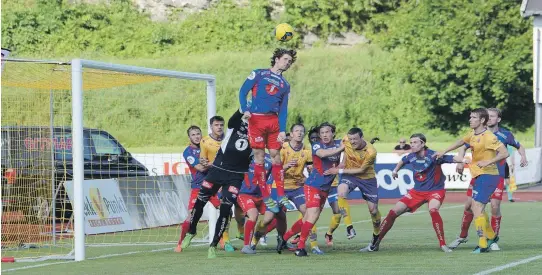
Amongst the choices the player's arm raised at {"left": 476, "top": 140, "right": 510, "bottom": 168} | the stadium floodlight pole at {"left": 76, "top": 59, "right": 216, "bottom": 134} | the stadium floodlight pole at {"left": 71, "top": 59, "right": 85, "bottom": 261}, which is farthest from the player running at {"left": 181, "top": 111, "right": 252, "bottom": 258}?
the player's arm raised at {"left": 476, "top": 140, "right": 510, "bottom": 168}

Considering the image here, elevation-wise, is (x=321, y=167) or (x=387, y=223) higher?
(x=321, y=167)

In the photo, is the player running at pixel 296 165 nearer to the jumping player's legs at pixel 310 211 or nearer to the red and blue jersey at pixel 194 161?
the jumping player's legs at pixel 310 211

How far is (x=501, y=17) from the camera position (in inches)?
1623

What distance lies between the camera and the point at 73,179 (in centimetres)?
1398

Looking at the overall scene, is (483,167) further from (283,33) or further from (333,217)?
(283,33)

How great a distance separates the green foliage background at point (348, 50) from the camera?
4159 cm

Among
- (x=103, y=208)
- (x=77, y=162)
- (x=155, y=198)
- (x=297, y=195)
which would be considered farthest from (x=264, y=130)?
(x=155, y=198)

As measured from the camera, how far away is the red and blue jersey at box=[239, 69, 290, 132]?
1341 cm

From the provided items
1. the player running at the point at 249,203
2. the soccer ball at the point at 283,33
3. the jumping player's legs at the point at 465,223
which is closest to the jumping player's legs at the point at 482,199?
the jumping player's legs at the point at 465,223

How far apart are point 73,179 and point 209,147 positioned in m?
2.10

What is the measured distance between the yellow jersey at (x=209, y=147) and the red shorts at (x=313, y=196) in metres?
1.50

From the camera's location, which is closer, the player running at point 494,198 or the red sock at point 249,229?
the red sock at point 249,229

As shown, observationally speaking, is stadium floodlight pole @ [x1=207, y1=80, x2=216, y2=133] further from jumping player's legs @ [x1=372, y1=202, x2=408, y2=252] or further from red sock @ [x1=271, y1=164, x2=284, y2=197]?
jumping player's legs @ [x1=372, y1=202, x2=408, y2=252]

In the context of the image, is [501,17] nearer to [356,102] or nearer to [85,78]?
[356,102]
